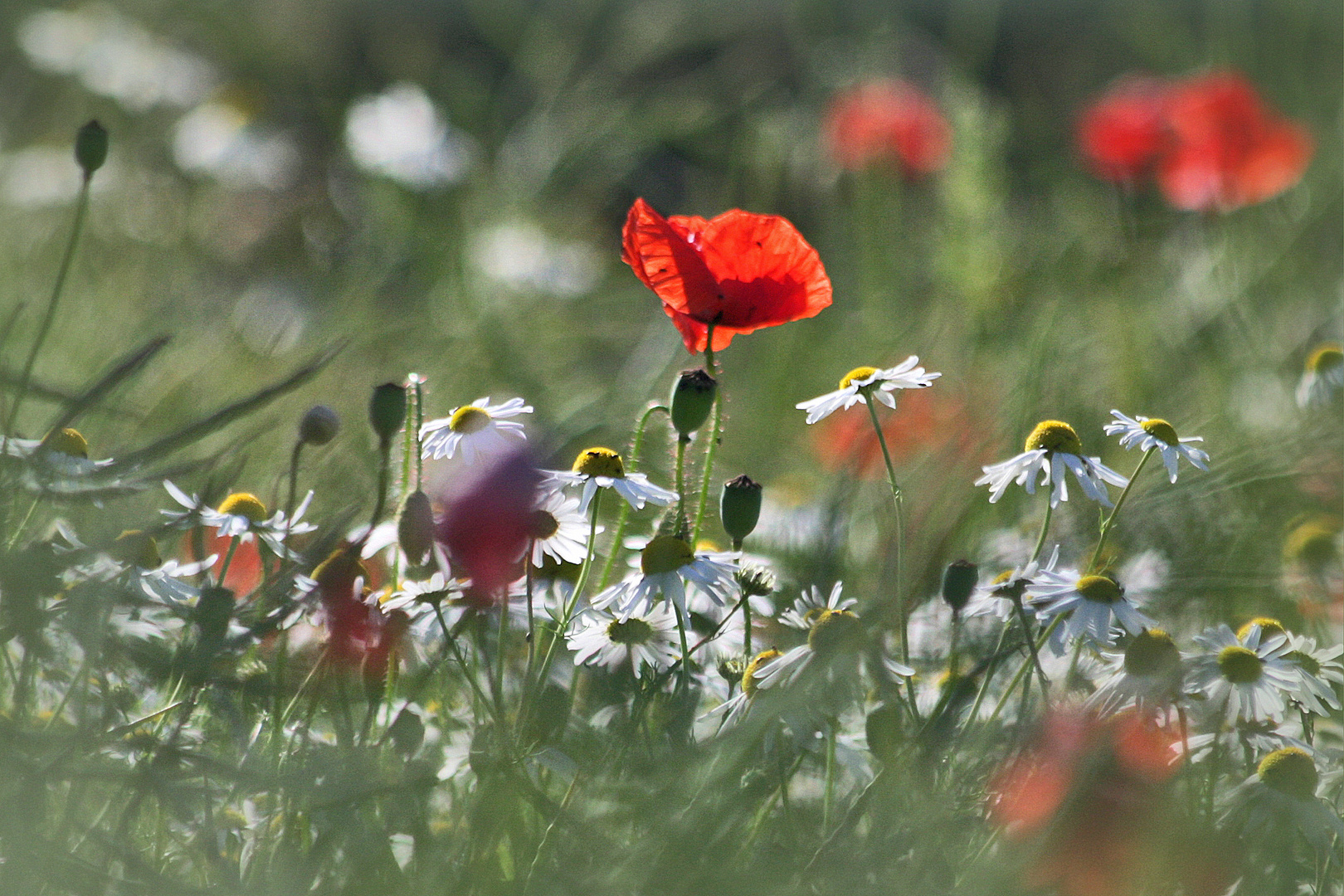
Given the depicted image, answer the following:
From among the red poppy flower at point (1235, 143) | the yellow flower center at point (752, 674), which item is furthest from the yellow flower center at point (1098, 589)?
the red poppy flower at point (1235, 143)

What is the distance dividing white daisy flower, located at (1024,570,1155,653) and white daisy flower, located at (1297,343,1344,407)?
1.02 feet

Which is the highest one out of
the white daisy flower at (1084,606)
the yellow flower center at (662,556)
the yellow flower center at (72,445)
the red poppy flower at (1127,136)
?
the red poppy flower at (1127,136)

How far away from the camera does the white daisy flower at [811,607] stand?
412 millimetres

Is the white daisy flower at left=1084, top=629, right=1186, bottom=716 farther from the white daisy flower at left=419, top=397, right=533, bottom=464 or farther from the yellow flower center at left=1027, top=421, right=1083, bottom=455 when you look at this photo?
the white daisy flower at left=419, top=397, right=533, bottom=464

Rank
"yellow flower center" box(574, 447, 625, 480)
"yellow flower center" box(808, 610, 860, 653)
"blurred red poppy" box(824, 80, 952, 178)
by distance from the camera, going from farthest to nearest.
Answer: "blurred red poppy" box(824, 80, 952, 178), "yellow flower center" box(574, 447, 625, 480), "yellow flower center" box(808, 610, 860, 653)

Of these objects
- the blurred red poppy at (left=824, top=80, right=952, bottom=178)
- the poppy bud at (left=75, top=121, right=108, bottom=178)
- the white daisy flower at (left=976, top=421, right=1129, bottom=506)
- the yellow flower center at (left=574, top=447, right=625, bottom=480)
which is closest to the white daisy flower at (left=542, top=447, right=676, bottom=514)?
the yellow flower center at (left=574, top=447, right=625, bottom=480)

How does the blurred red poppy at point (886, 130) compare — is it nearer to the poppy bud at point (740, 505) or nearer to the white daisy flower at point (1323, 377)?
the white daisy flower at point (1323, 377)

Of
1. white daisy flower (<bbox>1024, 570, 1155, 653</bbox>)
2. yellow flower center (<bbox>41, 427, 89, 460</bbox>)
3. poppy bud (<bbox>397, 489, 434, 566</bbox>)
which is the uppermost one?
yellow flower center (<bbox>41, 427, 89, 460</bbox>)

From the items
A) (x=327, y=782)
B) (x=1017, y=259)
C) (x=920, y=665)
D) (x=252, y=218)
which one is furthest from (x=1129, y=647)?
(x=252, y=218)

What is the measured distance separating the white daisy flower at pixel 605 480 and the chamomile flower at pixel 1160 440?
0.55ft

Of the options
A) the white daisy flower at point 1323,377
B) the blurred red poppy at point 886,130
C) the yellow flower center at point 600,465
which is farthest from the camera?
the blurred red poppy at point 886,130

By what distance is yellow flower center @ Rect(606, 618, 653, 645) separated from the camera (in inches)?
17.0

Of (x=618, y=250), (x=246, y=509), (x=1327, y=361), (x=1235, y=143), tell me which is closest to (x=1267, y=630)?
(x=1327, y=361)

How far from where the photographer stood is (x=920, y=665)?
1.58 feet
